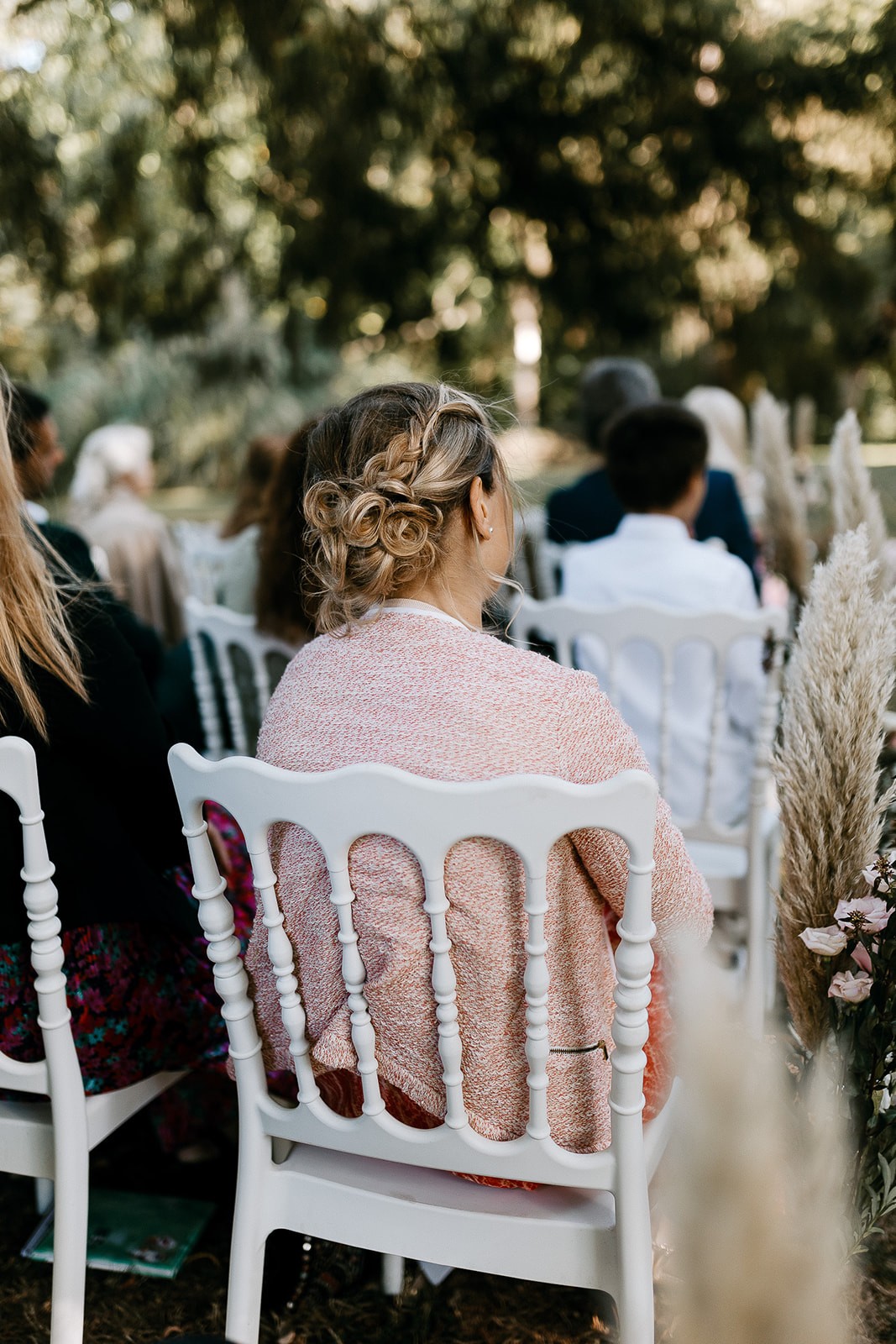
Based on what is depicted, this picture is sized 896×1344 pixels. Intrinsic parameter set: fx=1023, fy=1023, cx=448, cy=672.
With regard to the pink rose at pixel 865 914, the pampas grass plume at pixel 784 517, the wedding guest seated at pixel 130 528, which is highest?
the wedding guest seated at pixel 130 528

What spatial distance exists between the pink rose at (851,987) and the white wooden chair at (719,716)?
642 mm

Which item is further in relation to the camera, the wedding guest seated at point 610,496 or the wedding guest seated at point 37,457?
the wedding guest seated at point 610,496

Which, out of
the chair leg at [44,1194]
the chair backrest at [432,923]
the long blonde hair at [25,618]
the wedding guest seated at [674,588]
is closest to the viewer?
the chair backrest at [432,923]

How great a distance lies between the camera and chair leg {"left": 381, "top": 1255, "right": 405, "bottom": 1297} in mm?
1448

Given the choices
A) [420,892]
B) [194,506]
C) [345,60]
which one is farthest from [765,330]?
[194,506]

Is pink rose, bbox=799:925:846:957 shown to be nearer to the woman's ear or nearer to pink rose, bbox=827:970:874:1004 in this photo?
pink rose, bbox=827:970:874:1004

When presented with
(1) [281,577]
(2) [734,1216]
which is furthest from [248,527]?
(2) [734,1216]

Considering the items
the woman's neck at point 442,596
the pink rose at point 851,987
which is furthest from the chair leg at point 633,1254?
the woman's neck at point 442,596

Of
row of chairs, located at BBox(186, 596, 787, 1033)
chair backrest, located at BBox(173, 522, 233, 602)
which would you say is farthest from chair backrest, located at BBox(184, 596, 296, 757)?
chair backrest, located at BBox(173, 522, 233, 602)

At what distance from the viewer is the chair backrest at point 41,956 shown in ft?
3.37

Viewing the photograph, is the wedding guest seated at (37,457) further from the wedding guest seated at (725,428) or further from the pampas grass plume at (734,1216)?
the wedding guest seated at (725,428)

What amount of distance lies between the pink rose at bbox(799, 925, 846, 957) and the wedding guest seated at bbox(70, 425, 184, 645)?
2.83 meters

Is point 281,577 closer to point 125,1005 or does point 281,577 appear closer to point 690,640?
→ point 690,640

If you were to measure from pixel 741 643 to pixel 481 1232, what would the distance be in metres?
1.26
